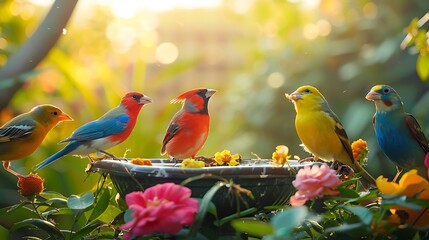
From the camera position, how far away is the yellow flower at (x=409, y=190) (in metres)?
0.92

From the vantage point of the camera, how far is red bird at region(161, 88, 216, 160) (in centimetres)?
150

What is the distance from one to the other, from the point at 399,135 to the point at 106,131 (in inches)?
23.7

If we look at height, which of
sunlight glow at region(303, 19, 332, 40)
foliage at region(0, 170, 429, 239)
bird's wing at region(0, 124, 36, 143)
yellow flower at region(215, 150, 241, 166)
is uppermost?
sunlight glow at region(303, 19, 332, 40)

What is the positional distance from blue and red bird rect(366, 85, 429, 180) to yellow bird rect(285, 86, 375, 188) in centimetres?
13

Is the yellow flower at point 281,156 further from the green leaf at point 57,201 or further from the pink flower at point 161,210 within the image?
the green leaf at point 57,201

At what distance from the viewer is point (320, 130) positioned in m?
1.48

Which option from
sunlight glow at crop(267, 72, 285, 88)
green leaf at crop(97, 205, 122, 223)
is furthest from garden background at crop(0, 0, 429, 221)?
green leaf at crop(97, 205, 122, 223)

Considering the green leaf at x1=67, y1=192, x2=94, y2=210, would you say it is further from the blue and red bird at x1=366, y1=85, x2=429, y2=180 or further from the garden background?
the garden background

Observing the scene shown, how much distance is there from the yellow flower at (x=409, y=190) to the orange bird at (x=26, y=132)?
650mm

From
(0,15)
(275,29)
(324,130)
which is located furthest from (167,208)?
(275,29)

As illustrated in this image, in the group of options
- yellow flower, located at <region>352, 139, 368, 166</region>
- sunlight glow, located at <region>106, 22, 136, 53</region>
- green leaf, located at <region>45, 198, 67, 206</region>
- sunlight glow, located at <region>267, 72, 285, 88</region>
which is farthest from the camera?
sunlight glow, located at <region>106, 22, 136, 53</region>

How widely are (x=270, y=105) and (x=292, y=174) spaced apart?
10.3 feet

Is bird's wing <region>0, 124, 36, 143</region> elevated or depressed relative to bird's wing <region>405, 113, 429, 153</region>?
elevated

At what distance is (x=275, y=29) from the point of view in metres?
4.89
